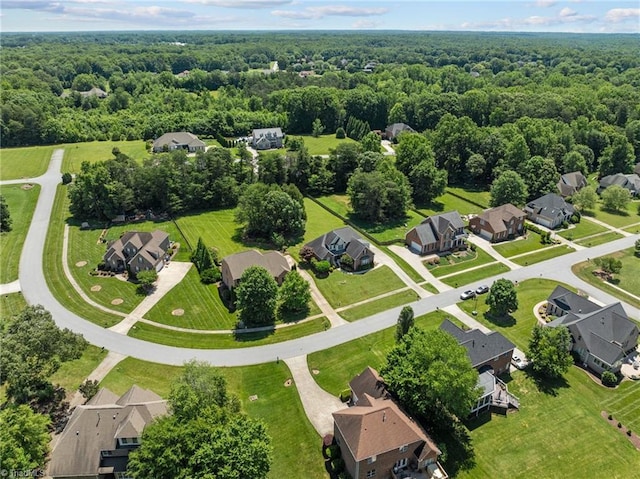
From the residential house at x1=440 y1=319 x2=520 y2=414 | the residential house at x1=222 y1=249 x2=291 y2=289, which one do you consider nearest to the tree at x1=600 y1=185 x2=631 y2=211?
the residential house at x1=440 y1=319 x2=520 y2=414

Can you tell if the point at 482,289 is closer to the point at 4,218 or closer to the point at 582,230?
the point at 582,230

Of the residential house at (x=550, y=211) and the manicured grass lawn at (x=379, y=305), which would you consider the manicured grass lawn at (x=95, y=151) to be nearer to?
the manicured grass lawn at (x=379, y=305)

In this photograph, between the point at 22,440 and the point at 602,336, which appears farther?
the point at 602,336

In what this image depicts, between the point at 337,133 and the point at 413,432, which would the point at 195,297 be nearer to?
the point at 413,432

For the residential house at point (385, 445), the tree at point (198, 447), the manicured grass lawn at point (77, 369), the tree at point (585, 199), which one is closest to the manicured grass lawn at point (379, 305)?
the residential house at point (385, 445)

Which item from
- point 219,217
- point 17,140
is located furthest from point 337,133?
point 17,140

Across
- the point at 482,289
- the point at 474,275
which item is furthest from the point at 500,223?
the point at 482,289

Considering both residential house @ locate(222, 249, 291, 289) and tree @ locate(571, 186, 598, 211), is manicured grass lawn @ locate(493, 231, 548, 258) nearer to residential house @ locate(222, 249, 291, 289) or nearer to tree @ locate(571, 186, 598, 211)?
tree @ locate(571, 186, 598, 211)
